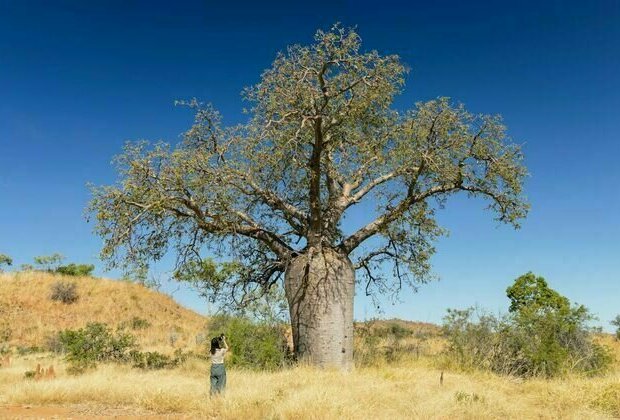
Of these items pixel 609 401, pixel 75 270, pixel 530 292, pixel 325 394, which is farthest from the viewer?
A: pixel 75 270

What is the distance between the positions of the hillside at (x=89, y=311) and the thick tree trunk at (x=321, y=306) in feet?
51.4

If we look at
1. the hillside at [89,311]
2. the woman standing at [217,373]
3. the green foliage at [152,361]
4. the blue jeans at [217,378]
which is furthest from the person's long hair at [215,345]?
the hillside at [89,311]

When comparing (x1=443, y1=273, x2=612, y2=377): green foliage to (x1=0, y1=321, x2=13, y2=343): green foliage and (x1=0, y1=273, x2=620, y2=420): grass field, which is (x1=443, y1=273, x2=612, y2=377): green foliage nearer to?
(x1=0, y1=273, x2=620, y2=420): grass field

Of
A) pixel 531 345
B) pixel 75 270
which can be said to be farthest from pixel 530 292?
pixel 75 270

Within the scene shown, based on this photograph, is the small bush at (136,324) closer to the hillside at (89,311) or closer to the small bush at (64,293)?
the hillside at (89,311)

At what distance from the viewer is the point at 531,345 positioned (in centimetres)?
1356

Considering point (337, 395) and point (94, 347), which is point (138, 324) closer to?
point (94, 347)

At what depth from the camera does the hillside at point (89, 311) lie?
30.6 m

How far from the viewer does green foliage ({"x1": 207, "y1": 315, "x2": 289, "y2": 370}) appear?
13.7 metres

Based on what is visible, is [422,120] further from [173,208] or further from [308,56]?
[173,208]

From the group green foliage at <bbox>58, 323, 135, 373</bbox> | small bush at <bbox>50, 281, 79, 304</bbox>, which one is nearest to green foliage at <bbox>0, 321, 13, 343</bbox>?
small bush at <bbox>50, 281, 79, 304</bbox>

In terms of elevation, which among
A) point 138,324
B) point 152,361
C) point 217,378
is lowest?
point 152,361

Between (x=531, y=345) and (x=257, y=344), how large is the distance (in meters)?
6.76

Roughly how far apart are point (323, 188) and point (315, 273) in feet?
9.61
